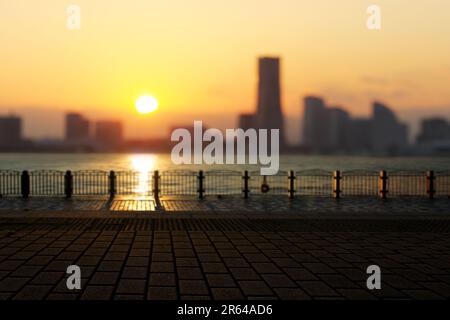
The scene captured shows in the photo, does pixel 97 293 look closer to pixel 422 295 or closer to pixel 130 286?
pixel 130 286

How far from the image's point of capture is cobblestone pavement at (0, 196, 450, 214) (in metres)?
19.8

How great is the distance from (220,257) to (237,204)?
1194 centimetres

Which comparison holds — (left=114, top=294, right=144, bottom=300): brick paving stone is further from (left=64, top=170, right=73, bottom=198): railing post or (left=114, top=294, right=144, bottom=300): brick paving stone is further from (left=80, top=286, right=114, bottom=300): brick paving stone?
(left=64, top=170, right=73, bottom=198): railing post

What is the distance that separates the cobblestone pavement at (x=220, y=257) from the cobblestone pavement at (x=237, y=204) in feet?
13.1

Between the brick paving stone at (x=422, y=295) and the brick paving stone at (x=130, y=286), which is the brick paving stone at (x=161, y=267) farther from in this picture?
the brick paving stone at (x=422, y=295)

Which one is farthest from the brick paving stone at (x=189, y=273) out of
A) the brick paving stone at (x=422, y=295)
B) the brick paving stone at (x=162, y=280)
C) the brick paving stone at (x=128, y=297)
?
the brick paving stone at (x=422, y=295)

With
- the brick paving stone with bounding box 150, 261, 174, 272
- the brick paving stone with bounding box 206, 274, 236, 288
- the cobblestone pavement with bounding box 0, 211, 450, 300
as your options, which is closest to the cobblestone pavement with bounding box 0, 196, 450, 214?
the cobblestone pavement with bounding box 0, 211, 450, 300

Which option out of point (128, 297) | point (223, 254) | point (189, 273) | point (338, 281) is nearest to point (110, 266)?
point (189, 273)

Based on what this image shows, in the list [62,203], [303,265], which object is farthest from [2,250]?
[62,203]

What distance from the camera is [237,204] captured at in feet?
72.1

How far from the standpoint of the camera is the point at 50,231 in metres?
13.2
